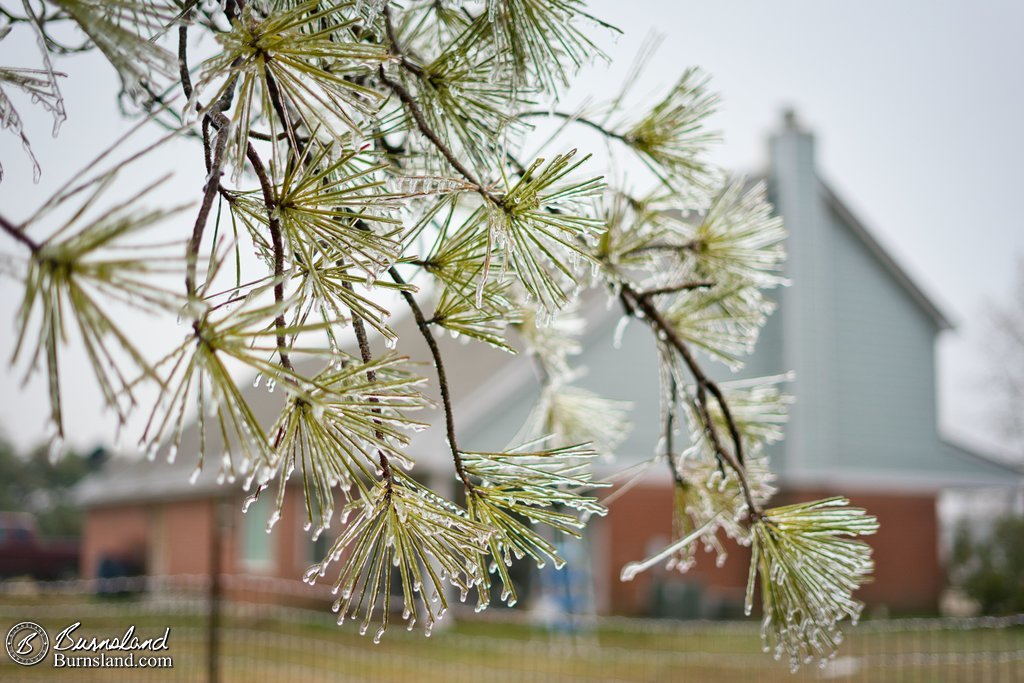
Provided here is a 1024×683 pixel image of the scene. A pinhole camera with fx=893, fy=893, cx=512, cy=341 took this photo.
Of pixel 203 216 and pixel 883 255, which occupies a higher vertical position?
pixel 883 255

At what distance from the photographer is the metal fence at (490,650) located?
6355mm

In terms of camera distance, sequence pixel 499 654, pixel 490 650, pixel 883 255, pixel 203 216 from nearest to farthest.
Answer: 1. pixel 203 216
2. pixel 490 650
3. pixel 499 654
4. pixel 883 255

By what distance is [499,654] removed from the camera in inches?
326

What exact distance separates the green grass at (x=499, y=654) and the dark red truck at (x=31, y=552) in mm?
11866

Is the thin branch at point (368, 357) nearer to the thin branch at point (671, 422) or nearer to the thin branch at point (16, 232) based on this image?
the thin branch at point (16, 232)

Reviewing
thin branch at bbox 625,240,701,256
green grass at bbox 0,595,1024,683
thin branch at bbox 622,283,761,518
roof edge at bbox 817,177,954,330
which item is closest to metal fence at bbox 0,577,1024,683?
green grass at bbox 0,595,1024,683

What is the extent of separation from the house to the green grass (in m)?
2.17

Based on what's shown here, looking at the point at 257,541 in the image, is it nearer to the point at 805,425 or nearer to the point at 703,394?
the point at 805,425

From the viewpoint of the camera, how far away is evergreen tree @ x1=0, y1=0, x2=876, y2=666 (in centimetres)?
77

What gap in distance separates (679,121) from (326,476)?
1.05 m

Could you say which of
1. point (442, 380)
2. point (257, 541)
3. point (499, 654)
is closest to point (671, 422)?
point (442, 380)

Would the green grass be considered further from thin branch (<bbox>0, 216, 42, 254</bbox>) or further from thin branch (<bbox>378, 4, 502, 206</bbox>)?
thin branch (<bbox>0, 216, 42, 254</bbox>)

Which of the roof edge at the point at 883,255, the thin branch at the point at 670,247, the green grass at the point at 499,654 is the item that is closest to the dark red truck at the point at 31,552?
the green grass at the point at 499,654

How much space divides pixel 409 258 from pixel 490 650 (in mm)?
7500
